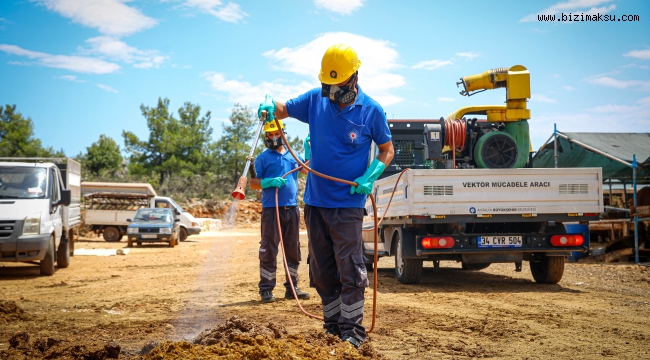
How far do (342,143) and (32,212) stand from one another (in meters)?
8.82

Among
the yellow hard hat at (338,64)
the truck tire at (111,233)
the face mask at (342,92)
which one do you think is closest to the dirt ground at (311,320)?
the face mask at (342,92)

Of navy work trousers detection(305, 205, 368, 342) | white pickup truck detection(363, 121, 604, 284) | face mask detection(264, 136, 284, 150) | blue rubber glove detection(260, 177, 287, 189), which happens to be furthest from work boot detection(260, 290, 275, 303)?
navy work trousers detection(305, 205, 368, 342)

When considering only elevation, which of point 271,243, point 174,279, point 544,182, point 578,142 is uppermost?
point 578,142

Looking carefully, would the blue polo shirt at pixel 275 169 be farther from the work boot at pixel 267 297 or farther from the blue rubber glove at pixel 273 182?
the work boot at pixel 267 297

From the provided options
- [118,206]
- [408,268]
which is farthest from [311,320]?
[118,206]

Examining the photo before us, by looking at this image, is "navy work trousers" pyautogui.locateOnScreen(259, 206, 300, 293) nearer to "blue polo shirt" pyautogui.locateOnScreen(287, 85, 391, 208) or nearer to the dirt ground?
the dirt ground

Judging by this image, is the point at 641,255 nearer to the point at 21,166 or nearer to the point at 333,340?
the point at 333,340

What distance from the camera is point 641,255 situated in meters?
14.3

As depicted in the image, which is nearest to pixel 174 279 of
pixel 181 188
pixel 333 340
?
pixel 333 340

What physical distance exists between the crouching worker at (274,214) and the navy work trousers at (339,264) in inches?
115

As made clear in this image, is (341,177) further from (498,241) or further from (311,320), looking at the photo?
(498,241)

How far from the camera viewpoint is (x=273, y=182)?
24.5 feet

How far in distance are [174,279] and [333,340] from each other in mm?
7595

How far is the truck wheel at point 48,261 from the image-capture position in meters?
11.9
